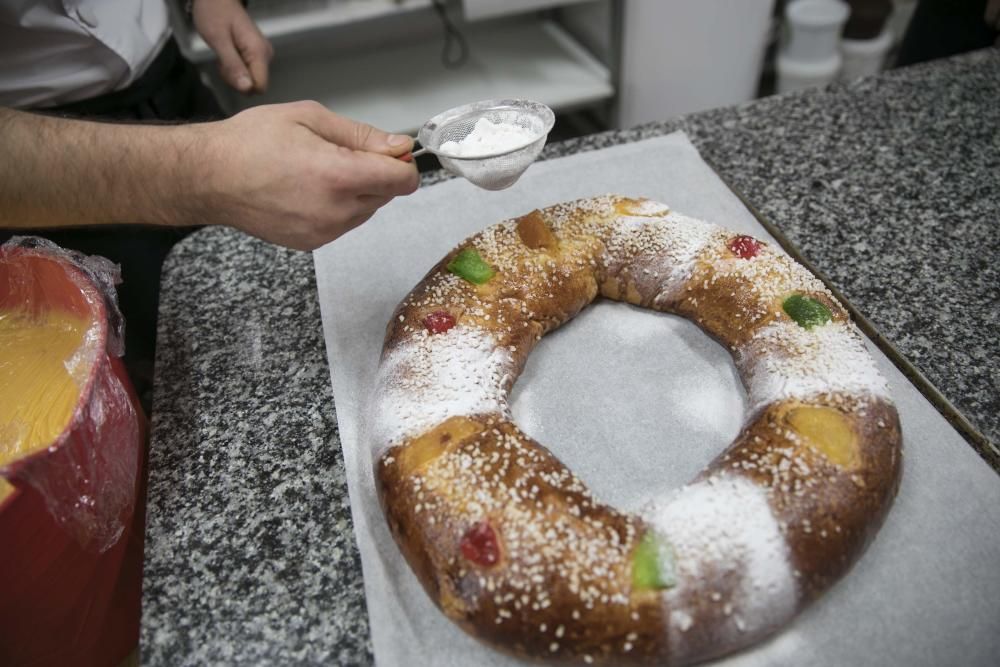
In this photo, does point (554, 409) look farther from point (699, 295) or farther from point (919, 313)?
point (919, 313)

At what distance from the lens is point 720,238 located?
1.22m

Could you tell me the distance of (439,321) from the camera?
1.12m

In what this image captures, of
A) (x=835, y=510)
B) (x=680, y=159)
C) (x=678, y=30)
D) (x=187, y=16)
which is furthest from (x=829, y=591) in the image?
(x=187, y=16)

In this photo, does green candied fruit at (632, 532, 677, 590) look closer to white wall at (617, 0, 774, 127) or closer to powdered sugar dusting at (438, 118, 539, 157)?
powdered sugar dusting at (438, 118, 539, 157)

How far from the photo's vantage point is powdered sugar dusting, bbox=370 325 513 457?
1006 millimetres

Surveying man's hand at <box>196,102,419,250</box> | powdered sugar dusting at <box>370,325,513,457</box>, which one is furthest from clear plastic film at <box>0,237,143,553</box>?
powdered sugar dusting at <box>370,325,513,457</box>

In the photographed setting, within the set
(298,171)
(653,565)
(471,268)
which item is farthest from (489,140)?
(653,565)

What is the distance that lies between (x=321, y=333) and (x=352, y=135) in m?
0.39

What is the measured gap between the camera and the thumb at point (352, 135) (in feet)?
3.28

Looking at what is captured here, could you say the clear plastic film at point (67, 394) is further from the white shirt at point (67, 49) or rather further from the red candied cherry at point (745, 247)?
the red candied cherry at point (745, 247)

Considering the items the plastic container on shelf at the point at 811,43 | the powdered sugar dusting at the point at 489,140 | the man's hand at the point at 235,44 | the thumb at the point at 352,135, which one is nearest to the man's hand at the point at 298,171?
the thumb at the point at 352,135

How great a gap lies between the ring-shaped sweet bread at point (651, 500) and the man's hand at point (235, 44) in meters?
0.73

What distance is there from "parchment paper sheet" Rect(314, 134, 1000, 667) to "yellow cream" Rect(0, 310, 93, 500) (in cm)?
39

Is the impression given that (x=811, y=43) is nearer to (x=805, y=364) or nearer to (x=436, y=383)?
(x=805, y=364)
